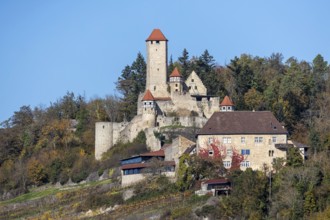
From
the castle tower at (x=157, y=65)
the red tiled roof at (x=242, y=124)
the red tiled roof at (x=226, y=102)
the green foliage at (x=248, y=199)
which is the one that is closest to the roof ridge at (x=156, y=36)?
the castle tower at (x=157, y=65)

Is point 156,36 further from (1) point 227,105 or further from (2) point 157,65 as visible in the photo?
(1) point 227,105

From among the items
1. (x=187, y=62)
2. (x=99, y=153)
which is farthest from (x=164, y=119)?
(x=187, y=62)

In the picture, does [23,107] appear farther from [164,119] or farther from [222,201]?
[222,201]

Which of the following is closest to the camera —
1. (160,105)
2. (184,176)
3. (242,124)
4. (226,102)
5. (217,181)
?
(217,181)

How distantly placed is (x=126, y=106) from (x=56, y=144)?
7.42 meters

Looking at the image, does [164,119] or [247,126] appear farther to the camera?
[164,119]

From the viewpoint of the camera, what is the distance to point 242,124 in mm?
83500

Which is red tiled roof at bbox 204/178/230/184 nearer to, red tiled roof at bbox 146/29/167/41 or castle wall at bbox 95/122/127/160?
castle wall at bbox 95/122/127/160

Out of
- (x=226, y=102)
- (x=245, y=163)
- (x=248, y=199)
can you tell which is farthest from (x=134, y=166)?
(x=248, y=199)

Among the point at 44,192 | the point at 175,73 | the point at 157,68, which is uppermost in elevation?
the point at 157,68

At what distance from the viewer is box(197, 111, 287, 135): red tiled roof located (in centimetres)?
8281

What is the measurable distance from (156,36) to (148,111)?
28.0 ft

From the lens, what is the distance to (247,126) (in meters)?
83.2

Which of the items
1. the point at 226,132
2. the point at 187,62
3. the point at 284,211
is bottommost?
the point at 284,211
